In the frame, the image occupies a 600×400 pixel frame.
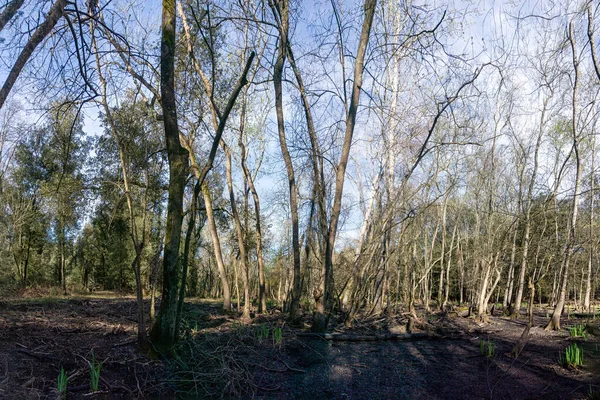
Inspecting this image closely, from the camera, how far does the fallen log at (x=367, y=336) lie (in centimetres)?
783

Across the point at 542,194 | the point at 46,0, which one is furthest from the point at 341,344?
the point at 542,194

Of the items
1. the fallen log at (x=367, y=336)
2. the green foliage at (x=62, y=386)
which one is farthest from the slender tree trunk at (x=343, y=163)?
the green foliage at (x=62, y=386)

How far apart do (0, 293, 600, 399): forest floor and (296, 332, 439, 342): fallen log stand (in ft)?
0.22

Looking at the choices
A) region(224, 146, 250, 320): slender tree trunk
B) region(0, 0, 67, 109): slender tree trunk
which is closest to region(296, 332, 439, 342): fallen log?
region(224, 146, 250, 320): slender tree trunk

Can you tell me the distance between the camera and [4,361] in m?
4.43

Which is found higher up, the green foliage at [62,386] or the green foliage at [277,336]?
the green foliage at [62,386]

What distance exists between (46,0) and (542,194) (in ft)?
44.8

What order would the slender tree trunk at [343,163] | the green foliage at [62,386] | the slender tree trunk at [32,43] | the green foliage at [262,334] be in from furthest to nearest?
the slender tree trunk at [343,163] → the green foliage at [262,334] → the green foliage at [62,386] → the slender tree trunk at [32,43]

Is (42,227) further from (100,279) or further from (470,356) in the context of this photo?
(470,356)

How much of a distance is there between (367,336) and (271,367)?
2.93m

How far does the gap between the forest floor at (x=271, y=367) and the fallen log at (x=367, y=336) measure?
0.07 m

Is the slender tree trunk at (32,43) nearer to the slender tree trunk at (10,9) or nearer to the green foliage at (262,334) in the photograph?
the slender tree trunk at (10,9)

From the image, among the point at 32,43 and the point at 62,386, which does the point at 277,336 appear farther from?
the point at 32,43

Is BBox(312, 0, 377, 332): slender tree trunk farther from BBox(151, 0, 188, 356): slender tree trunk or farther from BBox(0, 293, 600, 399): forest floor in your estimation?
BBox(151, 0, 188, 356): slender tree trunk
